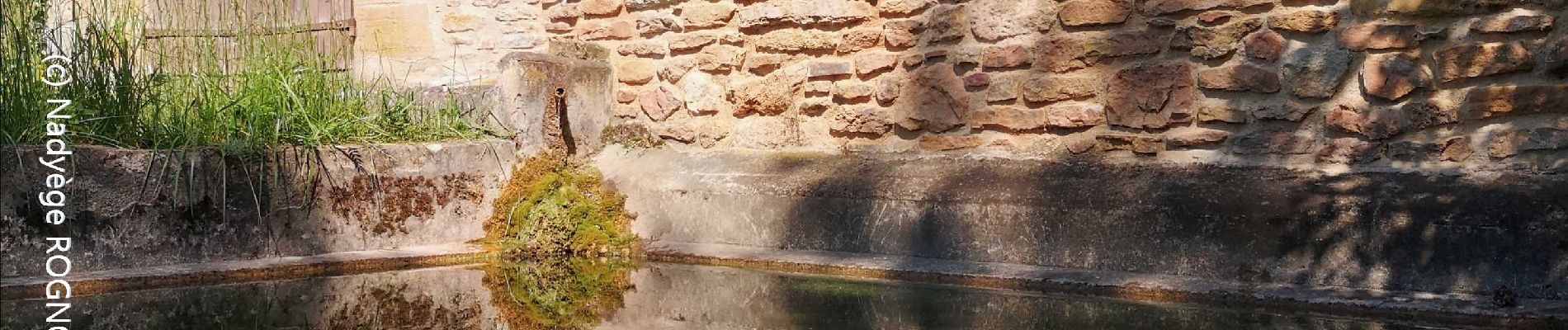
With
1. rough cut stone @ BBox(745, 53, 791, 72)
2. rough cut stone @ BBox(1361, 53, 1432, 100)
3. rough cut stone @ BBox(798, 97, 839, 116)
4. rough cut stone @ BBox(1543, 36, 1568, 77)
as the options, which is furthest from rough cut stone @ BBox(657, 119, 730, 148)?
rough cut stone @ BBox(1543, 36, 1568, 77)

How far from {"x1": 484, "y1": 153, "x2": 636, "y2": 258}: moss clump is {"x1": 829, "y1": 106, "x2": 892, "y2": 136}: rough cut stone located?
903 millimetres

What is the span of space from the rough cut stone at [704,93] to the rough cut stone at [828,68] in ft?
1.48

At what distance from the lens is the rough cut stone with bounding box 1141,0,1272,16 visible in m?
4.38

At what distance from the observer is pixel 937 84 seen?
5.15 m

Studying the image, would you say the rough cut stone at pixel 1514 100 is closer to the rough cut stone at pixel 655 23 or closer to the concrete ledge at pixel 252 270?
the rough cut stone at pixel 655 23

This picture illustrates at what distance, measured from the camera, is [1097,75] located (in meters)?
4.74

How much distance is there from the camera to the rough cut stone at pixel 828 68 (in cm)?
540

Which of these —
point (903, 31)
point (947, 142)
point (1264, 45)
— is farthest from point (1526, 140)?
point (903, 31)

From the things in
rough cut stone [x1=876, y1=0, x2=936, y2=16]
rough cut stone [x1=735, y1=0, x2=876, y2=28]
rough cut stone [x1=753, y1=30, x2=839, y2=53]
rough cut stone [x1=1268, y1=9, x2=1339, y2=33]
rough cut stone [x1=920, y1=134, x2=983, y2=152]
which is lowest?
rough cut stone [x1=920, y1=134, x2=983, y2=152]

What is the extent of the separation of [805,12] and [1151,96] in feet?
4.84

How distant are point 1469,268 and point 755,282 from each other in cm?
201

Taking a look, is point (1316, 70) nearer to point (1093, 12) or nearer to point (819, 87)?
point (1093, 12)

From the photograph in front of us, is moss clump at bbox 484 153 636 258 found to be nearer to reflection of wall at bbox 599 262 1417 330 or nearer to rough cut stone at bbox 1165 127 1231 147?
reflection of wall at bbox 599 262 1417 330

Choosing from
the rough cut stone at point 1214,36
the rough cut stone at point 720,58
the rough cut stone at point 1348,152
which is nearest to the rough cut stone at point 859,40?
the rough cut stone at point 720,58
